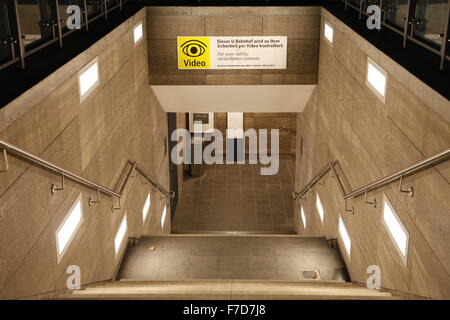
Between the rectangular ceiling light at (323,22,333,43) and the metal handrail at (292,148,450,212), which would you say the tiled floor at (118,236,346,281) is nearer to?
→ the metal handrail at (292,148,450,212)

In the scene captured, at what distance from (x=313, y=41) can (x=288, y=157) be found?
7.05m

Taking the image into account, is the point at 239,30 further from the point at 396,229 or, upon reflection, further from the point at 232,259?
the point at 396,229

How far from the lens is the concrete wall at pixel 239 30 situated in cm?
768

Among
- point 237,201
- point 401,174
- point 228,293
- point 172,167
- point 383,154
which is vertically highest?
point 401,174

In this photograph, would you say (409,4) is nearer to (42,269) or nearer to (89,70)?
(89,70)

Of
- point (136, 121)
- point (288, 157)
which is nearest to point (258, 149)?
point (288, 157)

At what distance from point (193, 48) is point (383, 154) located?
4.28 metres

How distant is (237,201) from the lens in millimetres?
11883

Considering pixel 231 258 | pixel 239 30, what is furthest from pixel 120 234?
pixel 239 30

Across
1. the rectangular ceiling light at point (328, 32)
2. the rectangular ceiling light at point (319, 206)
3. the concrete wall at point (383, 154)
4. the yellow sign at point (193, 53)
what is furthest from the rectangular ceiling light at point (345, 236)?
the yellow sign at point (193, 53)

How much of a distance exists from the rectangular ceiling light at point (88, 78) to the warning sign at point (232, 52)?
3168mm

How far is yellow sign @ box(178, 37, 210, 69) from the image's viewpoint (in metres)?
7.84

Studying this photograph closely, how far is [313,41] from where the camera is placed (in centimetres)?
782
